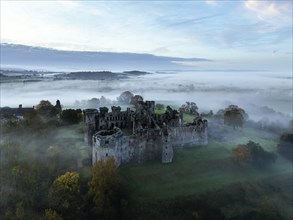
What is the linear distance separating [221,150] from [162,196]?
21.8m

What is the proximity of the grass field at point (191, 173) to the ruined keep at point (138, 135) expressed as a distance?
76.8 inches

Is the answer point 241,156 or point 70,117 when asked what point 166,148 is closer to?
point 241,156

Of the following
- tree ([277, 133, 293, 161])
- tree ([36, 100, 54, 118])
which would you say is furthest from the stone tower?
tree ([36, 100, 54, 118])

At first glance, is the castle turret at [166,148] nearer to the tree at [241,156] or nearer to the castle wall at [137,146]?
the castle wall at [137,146]

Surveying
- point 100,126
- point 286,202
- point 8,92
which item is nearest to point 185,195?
point 286,202

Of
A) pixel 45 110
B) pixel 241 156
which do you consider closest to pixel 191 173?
pixel 241 156

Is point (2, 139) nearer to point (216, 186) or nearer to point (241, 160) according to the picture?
point (216, 186)

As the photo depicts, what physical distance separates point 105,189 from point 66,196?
6.47 metres

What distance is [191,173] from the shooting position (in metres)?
62.4

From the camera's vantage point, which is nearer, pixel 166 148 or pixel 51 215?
pixel 51 215

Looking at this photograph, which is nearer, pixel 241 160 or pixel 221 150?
pixel 241 160

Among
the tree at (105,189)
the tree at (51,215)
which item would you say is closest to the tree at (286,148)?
the tree at (105,189)

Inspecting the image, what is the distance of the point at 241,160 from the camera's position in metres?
66.6

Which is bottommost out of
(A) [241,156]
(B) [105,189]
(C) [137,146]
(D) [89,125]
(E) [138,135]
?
(B) [105,189]
